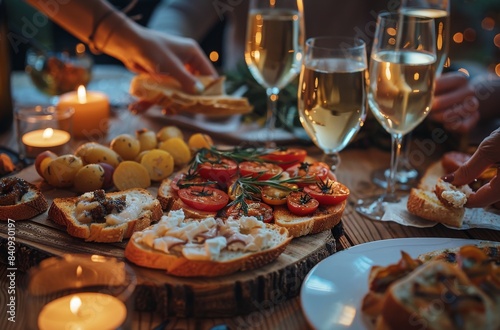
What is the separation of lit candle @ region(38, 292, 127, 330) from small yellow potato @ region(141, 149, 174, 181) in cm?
81

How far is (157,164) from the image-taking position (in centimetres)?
191

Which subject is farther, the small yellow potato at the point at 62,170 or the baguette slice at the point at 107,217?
the small yellow potato at the point at 62,170

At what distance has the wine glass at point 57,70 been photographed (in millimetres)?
2760

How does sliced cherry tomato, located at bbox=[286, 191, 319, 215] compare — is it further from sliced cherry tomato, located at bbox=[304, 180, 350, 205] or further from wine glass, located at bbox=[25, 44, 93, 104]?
wine glass, located at bbox=[25, 44, 93, 104]

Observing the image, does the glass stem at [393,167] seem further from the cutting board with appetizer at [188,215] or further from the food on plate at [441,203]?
the cutting board with appetizer at [188,215]

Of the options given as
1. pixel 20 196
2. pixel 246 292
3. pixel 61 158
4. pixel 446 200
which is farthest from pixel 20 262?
pixel 446 200

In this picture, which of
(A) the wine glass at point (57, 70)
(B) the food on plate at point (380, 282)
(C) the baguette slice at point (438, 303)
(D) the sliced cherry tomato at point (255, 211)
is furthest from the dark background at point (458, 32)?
(C) the baguette slice at point (438, 303)

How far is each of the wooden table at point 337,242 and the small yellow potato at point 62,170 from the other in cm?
28

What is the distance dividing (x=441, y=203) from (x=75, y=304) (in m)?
1.11

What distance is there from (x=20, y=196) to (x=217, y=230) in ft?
2.05

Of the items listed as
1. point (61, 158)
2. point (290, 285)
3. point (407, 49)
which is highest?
point (407, 49)

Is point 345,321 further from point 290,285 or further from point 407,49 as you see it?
point 407,49

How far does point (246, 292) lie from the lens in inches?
52.5

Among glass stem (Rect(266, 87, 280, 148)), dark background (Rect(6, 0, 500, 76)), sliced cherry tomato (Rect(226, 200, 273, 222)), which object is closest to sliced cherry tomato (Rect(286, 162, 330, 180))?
sliced cherry tomato (Rect(226, 200, 273, 222))
